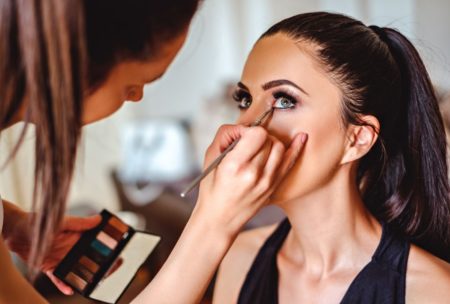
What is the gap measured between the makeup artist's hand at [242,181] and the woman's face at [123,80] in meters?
0.15

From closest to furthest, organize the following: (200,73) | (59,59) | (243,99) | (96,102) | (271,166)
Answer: (59,59), (96,102), (271,166), (243,99), (200,73)

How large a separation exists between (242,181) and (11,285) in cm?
33

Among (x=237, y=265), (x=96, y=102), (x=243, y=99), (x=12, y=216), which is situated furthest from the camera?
(x=237, y=265)

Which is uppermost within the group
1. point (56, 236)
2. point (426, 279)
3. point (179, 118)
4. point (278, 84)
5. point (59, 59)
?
point (59, 59)

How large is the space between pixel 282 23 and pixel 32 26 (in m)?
0.54

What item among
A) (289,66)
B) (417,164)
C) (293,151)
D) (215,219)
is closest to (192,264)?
Result: (215,219)

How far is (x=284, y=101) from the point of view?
970mm

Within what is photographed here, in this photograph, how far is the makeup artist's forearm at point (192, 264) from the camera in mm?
764

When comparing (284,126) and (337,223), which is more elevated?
(284,126)

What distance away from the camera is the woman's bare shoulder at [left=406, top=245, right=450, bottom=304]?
3.07 ft

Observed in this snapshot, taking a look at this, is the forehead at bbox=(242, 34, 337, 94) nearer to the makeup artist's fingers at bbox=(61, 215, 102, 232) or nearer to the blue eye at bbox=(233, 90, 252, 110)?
the blue eye at bbox=(233, 90, 252, 110)

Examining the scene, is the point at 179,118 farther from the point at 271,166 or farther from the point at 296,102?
the point at 271,166

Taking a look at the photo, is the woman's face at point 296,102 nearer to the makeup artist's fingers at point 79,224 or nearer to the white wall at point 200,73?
the makeup artist's fingers at point 79,224

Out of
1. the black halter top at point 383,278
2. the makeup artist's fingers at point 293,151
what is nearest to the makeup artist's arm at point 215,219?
the makeup artist's fingers at point 293,151
